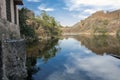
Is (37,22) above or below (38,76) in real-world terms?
above

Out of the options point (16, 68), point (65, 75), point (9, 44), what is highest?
point (9, 44)

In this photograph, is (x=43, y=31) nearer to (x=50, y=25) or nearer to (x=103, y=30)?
(x=50, y=25)

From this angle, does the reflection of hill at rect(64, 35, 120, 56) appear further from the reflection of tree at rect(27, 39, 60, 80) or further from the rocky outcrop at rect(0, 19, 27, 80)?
the rocky outcrop at rect(0, 19, 27, 80)

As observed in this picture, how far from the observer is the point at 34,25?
85188 millimetres

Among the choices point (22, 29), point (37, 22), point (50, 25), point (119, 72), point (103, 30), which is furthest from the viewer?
point (103, 30)

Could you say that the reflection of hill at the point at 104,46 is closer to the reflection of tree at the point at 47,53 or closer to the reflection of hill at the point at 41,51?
the reflection of tree at the point at 47,53

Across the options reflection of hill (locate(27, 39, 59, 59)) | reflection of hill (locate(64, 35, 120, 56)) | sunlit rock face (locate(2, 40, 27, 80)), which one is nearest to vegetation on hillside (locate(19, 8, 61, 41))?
reflection of hill (locate(27, 39, 59, 59))

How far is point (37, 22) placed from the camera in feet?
294

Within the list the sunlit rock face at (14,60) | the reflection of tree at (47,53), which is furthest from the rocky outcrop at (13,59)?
→ the reflection of tree at (47,53)

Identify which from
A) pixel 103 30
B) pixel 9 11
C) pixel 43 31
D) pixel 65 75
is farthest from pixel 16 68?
pixel 103 30

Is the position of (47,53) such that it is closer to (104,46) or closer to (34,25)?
(104,46)

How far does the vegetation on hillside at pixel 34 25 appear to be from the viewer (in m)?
51.7

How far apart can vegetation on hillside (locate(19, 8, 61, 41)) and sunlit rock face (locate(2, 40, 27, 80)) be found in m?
32.7

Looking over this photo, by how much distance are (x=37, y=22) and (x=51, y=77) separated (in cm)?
7054
